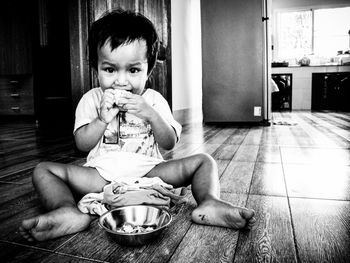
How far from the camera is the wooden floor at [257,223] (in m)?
0.66

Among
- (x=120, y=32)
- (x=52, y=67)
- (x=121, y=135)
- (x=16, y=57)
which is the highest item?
(x=16, y=57)

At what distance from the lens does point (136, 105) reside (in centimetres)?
93

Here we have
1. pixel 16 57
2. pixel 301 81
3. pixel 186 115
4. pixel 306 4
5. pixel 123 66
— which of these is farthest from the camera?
pixel 306 4

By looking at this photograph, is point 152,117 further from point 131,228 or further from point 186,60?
point 186,60

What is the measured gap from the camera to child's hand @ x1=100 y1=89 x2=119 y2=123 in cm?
91

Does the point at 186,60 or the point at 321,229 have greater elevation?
the point at 186,60

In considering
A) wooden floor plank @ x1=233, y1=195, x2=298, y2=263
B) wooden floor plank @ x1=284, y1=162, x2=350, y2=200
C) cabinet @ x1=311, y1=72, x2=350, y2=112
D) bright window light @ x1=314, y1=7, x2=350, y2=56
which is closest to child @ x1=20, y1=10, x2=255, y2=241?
wooden floor plank @ x1=233, y1=195, x2=298, y2=263

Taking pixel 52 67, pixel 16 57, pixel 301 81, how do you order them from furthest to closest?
pixel 301 81 → pixel 16 57 → pixel 52 67

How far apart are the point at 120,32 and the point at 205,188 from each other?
53 cm

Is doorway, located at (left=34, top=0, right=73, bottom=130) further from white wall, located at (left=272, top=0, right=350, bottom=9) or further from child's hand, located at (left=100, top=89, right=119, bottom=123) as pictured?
white wall, located at (left=272, top=0, right=350, bottom=9)

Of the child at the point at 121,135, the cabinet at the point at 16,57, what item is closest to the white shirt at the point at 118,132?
the child at the point at 121,135

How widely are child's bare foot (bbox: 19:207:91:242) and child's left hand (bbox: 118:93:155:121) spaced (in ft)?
1.05

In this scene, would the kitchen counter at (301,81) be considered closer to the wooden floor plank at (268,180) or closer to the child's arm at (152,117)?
the wooden floor plank at (268,180)

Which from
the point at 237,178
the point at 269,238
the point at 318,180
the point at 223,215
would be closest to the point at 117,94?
the point at 223,215
